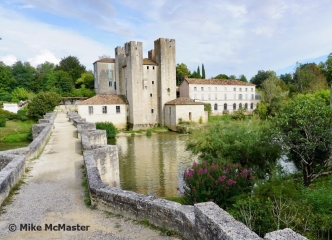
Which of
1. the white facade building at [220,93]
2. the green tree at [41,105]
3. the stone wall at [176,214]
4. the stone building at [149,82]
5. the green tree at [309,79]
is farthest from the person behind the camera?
the green tree at [309,79]

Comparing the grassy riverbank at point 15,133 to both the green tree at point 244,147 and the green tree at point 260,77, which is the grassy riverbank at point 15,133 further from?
the green tree at point 260,77

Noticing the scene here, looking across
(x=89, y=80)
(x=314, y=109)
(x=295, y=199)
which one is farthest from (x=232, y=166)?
(x=89, y=80)

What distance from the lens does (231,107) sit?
162 ft

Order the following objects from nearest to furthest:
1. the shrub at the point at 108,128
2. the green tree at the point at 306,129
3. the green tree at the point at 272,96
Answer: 1. the green tree at the point at 306,129
2. the shrub at the point at 108,128
3. the green tree at the point at 272,96

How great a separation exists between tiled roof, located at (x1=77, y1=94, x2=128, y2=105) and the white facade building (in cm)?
1259

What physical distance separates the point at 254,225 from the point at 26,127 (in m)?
34.3

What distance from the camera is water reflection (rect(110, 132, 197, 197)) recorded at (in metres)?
13.6

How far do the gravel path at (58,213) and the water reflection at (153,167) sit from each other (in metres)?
5.25

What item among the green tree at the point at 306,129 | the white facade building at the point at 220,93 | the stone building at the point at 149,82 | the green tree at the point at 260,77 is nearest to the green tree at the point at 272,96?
the white facade building at the point at 220,93

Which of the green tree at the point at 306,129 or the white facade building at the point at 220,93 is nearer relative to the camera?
the green tree at the point at 306,129

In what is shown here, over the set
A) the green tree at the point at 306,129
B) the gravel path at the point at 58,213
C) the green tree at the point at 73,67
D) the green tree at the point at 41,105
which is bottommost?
the gravel path at the point at 58,213

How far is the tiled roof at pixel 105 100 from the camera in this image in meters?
35.8

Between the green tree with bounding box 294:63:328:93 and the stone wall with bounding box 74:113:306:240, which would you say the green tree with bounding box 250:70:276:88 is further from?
the stone wall with bounding box 74:113:306:240

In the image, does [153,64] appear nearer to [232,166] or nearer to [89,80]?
[89,80]
